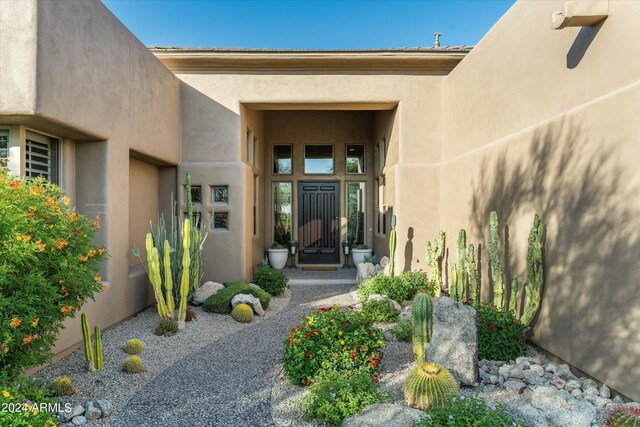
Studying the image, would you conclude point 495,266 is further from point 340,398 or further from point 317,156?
point 317,156

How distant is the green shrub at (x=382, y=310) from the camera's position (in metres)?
6.15

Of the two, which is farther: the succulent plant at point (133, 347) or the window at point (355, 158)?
the window at point (355, 158)

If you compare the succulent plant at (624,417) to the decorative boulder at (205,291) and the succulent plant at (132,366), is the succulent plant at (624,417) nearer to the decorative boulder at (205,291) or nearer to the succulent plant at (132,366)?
the succulent plant at (132,366)

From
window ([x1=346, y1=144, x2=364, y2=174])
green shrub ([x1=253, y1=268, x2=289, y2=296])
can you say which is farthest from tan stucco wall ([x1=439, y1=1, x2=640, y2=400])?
window ([x1=346, y1=144, x2=364, y2=174])

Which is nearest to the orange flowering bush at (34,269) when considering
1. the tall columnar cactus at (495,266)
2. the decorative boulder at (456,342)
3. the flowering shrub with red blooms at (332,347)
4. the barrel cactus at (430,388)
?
the flowering shrub with red blooms at (332,347)

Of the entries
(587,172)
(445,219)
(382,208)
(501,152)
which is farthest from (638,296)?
(382,208)

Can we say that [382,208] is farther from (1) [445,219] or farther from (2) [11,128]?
(2) [11,128]

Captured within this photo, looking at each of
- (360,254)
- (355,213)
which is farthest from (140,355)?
(355,213)

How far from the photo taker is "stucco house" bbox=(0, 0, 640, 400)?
3752mm

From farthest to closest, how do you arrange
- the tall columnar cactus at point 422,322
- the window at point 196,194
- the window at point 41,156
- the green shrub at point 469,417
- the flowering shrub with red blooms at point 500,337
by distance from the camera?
the window at point 196,194 < the window at point 41,156 < the flowering shrub with red blooms at point 500,337 < the tall columnar cactus at point 422,322 < the green shrub at point 469,417

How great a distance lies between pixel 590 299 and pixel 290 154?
9.14 metres

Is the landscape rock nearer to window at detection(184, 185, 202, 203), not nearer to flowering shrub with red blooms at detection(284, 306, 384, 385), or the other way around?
flowering shrub with red blooms at detection(284, 306, 384, 385)

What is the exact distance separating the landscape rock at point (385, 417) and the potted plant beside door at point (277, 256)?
8.10m

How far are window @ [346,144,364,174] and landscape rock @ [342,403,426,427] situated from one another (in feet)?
30.0
